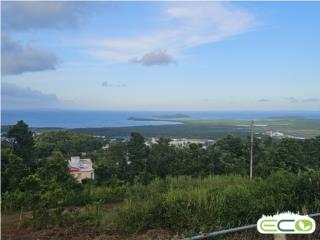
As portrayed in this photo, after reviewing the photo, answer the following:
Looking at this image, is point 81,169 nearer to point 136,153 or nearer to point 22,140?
point 22,140

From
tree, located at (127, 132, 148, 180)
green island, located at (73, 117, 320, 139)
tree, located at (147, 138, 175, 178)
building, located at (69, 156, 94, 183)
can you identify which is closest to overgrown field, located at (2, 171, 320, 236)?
green island, located at (73, 117, 320, 139)

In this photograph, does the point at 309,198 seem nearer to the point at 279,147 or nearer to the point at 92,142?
the point at 279,147

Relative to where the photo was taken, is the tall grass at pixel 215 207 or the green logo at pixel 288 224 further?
the tall grass at pixel 215 207

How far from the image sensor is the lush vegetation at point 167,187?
5172 mm

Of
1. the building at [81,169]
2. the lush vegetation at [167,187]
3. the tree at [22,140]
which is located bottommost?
the building at [81,169]

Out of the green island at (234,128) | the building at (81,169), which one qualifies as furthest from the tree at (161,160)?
the green island at (234,128)

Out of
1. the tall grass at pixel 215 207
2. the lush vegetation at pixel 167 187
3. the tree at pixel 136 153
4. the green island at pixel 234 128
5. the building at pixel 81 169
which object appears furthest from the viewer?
the tree at pixel 136 153

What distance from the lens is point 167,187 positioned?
7.87 m

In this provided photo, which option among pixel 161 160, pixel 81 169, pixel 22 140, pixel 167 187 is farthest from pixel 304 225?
pixel 22 140

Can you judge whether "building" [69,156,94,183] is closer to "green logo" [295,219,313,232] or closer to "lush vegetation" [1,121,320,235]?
"lush vegetation" [1,121,320,235]

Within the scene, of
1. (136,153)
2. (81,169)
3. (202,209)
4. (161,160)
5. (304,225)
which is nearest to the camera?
(304,225)

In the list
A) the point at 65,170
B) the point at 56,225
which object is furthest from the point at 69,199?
the point at 65,170

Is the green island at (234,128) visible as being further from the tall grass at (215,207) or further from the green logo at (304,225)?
the green logo at (304,225)

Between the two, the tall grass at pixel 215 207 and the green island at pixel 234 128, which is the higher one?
the green island at pixel 234 128
